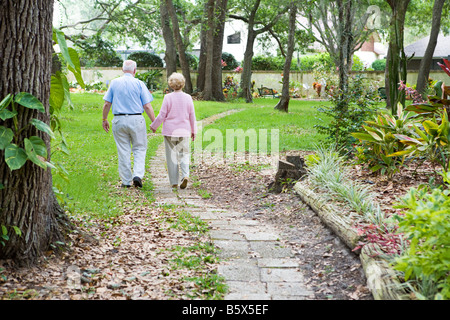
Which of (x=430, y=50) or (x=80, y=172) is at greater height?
(x=430, y=50)

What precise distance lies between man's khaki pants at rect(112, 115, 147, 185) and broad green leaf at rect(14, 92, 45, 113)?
3.75 meters

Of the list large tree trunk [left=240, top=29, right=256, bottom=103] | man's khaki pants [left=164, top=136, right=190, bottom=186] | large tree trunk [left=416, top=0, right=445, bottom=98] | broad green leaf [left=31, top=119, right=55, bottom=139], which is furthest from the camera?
large tree trunk [left=240, top=29, right=256, bottom=103]

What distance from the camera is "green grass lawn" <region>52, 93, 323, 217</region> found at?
640 centimetres

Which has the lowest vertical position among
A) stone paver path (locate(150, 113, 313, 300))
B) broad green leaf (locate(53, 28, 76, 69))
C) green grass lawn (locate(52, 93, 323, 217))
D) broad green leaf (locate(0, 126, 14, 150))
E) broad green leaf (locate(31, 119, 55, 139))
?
stone paver path (locate(150, 113, 313, 300))

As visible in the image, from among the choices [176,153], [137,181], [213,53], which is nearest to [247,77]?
[213,53]

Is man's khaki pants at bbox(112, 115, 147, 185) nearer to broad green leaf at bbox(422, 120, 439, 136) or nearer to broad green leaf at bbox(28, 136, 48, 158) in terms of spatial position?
broad green leaf at bbox(28, 136, 48, 158)

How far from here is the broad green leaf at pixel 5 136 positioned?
3719 mm

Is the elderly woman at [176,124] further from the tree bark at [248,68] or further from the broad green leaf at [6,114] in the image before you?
the tree bark at [248,68]

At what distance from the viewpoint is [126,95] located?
7.61 m

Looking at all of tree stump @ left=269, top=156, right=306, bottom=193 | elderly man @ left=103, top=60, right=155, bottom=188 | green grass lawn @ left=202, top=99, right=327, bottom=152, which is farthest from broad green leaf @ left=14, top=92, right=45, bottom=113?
green grass lawn @ left=202, top=99, right=327, bottom=152

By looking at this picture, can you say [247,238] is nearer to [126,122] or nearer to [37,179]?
[37,179]
